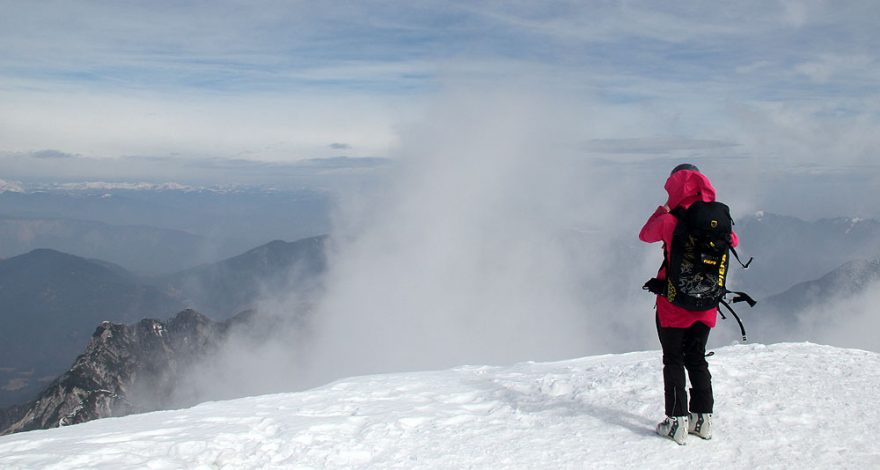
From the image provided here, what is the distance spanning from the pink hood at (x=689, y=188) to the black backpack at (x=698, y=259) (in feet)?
0.43

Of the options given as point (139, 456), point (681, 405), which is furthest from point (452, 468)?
point (139, 456)

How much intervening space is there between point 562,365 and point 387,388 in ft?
16.6

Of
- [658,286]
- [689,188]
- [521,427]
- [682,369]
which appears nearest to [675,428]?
[682,369]

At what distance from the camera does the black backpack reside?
7977 mm

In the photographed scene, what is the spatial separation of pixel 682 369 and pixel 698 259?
1821mm

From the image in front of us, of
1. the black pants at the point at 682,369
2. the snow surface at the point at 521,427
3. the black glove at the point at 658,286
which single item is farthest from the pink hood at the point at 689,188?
the snow surface at the point at 521,427

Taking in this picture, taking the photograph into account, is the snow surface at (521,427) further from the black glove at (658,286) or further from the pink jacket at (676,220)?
the black glove at (658,286)

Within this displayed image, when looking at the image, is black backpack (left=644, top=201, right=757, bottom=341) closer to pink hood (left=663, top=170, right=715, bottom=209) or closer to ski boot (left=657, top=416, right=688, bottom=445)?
pink hood (left=663, top=170, right=715, bottom=209)

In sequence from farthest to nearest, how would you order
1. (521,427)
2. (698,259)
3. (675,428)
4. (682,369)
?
1. (521,427)
2. (682,369)
3. (675,428)
4. (698,259)

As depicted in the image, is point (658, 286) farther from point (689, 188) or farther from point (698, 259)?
point (689, 188)

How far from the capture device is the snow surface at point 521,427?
828 centimetres

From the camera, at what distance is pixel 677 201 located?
8258mm

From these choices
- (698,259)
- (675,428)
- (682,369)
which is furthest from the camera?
(682,369)

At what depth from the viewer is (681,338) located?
28.2 ft
